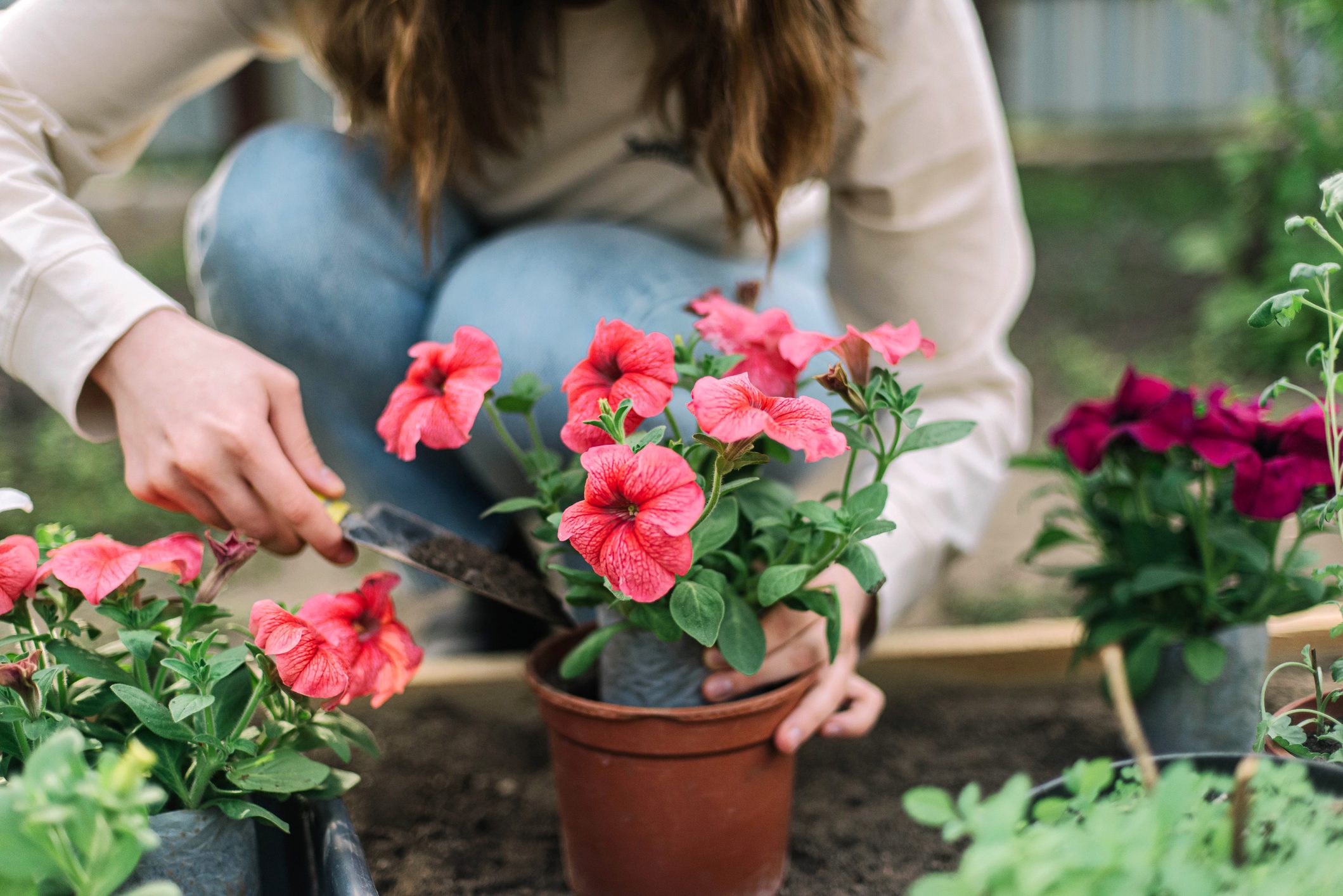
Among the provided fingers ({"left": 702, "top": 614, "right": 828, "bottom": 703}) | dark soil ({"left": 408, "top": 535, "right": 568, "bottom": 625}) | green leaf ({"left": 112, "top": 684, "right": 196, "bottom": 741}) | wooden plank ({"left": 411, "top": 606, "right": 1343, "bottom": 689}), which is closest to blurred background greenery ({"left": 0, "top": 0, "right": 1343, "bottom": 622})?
wooden plank ({"left": 411, "top": 606, "right": 1343, "bottom": 689})

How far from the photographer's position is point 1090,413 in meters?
1.15

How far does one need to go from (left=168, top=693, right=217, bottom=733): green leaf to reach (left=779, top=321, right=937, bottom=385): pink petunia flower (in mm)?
482

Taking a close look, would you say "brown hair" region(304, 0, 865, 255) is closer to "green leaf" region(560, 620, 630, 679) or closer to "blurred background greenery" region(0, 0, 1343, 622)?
Answer: "green leaf" region(560, 620, 630, 679)

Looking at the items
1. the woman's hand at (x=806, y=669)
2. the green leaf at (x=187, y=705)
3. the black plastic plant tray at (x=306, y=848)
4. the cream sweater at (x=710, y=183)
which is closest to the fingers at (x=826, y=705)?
the woman's hand at (x=806, y=669)

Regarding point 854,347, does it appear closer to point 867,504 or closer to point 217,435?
point 867,504

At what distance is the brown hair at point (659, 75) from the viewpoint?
1070 millimetres

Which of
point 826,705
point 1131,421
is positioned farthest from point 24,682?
point 1131,421

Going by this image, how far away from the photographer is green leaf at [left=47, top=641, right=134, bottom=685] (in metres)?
0.80

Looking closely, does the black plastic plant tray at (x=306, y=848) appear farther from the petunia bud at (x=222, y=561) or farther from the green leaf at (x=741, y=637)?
the green leaf at (x=741, y=637)

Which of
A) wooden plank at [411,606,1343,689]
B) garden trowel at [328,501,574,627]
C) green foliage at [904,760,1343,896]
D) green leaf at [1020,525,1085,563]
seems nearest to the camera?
green foliage at [904,760,1343,896]

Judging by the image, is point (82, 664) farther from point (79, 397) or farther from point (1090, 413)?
point (1090, 413)

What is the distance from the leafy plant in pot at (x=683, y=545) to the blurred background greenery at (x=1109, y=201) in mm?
1126

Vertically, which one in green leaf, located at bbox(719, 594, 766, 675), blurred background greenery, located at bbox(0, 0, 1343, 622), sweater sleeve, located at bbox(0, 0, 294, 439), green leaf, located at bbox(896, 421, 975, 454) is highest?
sweater sleeve, located at bbox(0, 0, 294, 439)

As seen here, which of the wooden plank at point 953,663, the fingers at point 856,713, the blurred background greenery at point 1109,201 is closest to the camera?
the fingers at point 856,713
